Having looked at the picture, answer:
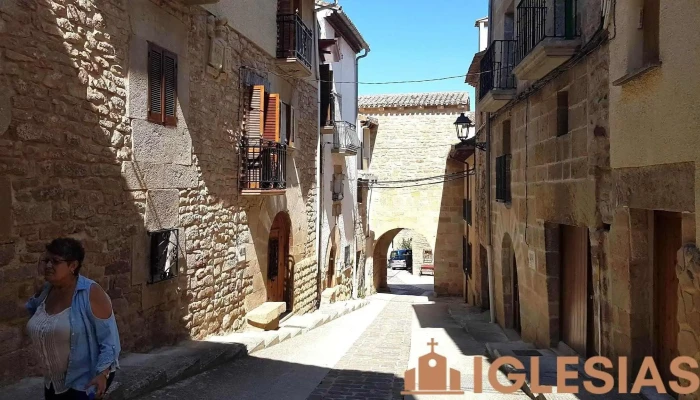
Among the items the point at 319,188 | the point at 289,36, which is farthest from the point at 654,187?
the point at 319,188

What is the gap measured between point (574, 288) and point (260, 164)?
17.1ft

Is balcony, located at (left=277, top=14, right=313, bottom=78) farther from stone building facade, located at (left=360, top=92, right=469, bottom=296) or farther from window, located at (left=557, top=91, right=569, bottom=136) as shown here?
stone building facade, located at (left=360, top=92, right=469, bottom=296)

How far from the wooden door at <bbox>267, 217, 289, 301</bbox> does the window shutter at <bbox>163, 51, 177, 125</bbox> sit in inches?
172

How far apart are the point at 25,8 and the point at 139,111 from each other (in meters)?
1.78

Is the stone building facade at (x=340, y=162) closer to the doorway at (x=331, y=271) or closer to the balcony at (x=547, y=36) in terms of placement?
the doorway at (x=331, y=271)

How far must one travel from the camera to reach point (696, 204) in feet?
14.0

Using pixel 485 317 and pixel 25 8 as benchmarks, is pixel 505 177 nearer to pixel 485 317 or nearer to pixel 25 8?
pixel 485 317

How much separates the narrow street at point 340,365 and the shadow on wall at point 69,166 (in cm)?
123

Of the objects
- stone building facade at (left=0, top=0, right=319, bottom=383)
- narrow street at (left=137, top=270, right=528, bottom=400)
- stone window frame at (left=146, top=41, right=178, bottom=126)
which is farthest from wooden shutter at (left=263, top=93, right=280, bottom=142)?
narrow street at (left=137, top=270, right=528, bottom=400)

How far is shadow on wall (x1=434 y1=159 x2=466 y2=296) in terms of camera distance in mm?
22141

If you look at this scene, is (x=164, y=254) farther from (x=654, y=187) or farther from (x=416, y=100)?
(x=416, y=100)

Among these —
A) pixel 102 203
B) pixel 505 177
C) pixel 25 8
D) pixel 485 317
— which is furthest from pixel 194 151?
pixel 485 317

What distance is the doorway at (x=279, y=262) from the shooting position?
36.6 ft

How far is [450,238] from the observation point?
22281mm
